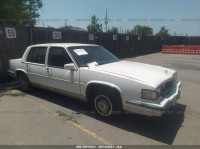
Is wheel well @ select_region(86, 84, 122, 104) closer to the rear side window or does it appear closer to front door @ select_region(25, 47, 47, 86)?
front door @ select_region(25, 47, 47, 86)

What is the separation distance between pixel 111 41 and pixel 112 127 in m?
12.3

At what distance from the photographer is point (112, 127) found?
341 centimetres

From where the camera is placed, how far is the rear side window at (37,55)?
4800mm

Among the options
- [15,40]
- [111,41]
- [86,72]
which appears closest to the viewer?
[86,72]

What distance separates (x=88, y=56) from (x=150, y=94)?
1.94 metres

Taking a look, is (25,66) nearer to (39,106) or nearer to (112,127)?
(39,106)

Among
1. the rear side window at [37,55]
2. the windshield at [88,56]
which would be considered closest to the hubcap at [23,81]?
the rear side window at [37,55]

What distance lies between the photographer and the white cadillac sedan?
2986mm

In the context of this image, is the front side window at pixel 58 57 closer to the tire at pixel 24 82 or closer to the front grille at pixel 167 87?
the tire at pixel 24 82

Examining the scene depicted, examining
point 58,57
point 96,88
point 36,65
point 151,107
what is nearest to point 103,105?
point 96,88

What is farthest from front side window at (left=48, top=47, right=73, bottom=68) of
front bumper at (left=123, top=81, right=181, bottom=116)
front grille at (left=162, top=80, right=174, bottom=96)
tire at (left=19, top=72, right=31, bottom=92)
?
front grille at (left=162, top=80, right=174, bottom=96)

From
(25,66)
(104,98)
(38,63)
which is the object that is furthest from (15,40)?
(104,98)

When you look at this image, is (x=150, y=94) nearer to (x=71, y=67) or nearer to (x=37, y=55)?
(x=71, y=67)

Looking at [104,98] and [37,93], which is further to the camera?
[37,93]
